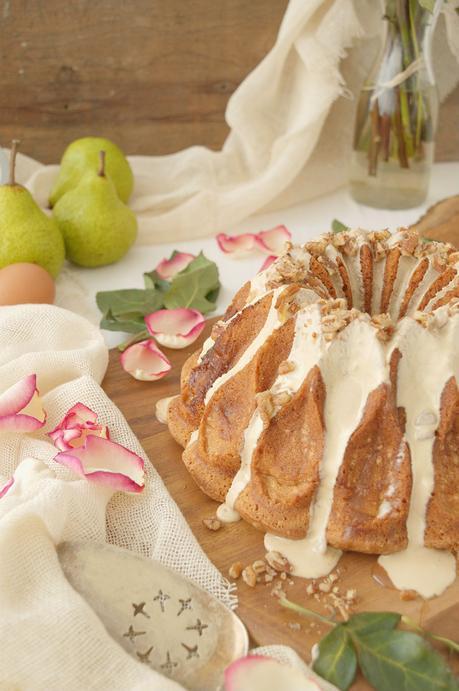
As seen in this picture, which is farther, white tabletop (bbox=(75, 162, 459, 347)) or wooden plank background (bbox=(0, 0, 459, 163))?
wooden plank background (bbox=(0, 0, 459, 163))

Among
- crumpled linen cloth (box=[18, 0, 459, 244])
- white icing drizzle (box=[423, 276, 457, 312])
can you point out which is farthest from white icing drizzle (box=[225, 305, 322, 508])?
crumpled linen cloth (box=[18, 0, 459, 244])

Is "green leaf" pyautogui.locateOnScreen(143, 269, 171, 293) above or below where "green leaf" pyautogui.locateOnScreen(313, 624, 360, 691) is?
below

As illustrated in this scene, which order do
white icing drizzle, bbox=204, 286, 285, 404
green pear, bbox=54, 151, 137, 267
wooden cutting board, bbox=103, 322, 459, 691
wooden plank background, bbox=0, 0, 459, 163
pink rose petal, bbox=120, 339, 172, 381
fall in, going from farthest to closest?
wooden plank background, bbox=0, 0, 459, 163, green pear, bbox=54, 151, 137, 267, pink rose petal, bbox=120, 339, 172, 381, white icing drizzle, bbox=204, 286, 285, 404, wooden cutting board, bbox=103, 322, 459, 691

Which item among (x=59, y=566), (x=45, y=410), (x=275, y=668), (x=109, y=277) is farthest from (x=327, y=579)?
(x=109, y=277)

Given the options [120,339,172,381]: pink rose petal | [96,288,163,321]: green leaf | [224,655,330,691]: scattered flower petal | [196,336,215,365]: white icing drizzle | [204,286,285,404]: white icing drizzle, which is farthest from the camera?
[96,288,163,321]: green leaf

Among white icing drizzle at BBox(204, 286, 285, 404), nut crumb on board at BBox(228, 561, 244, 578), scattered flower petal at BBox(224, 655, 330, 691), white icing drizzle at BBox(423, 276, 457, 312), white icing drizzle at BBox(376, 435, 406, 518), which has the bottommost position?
nut crumb on board at BBox(228, 561, 244, 578)

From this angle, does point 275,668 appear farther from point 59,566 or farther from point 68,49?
point 68,49

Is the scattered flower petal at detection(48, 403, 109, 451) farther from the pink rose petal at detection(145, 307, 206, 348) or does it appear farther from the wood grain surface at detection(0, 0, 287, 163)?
the wood grain surface at detection(0, 0, 287, 163)
